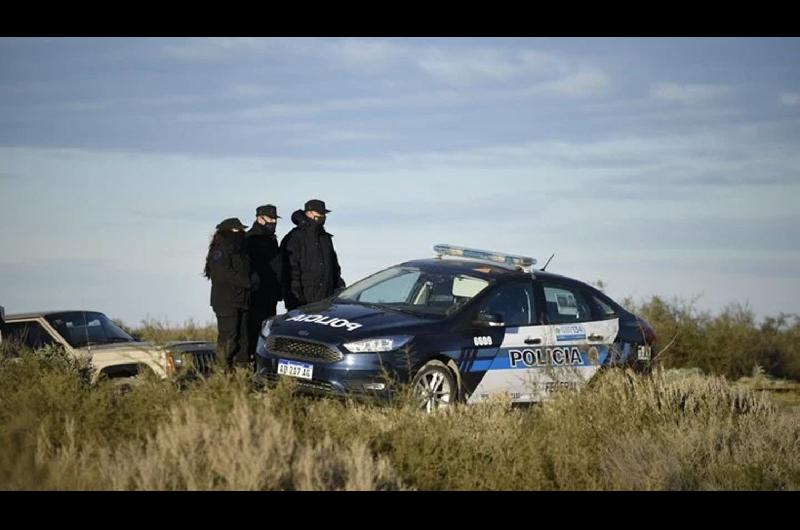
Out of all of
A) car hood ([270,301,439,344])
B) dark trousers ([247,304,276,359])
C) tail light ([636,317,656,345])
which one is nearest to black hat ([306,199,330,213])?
dark trousers ([247,304,276,359])

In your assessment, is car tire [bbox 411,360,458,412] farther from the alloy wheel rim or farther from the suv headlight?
the suv headlight

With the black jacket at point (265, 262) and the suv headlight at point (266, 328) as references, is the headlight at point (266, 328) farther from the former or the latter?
the black jacket at point (265, 262)

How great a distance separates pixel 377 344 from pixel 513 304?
6.72 feet

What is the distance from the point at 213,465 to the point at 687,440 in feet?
18.1

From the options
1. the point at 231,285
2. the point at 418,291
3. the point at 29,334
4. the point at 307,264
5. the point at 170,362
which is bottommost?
the point at 170,362

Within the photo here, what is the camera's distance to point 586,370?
584 inches

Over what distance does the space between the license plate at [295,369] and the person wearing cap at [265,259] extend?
2783 millimetres

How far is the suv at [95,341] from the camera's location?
15.8 meters

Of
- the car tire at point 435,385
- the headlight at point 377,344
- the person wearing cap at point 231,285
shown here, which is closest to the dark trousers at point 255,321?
the person wearing cap at point 231,285

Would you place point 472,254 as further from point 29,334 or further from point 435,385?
point 29,334

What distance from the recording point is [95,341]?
16688mm

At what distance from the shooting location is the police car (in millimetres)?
13305

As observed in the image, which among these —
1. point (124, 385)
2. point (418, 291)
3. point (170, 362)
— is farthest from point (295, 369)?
point (418, 291)
